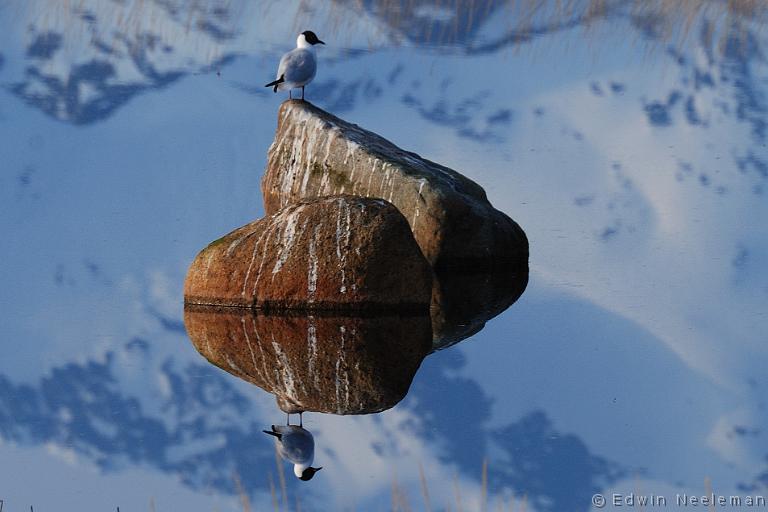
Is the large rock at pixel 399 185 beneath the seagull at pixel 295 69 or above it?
beneath

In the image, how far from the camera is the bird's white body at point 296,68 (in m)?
12.2

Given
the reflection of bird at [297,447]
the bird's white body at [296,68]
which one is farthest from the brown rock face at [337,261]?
the reflection of bird at [297,447]

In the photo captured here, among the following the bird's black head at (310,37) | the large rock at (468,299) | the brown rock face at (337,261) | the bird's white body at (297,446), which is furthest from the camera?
the bird's black head at (310,37)

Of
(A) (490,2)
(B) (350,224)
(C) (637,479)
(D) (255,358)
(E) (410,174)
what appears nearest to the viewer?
(C) (637,479)

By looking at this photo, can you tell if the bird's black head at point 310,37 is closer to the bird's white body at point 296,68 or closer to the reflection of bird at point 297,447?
the bird's white body at point 296,68

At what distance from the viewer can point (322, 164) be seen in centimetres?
1253

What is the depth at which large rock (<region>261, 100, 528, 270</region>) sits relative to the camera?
39.2ft

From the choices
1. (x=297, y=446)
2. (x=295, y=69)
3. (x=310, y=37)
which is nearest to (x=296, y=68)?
(x=295, y=69)

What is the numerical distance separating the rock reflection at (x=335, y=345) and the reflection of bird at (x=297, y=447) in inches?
14.0

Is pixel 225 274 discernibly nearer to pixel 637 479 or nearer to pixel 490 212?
pixel 490 212

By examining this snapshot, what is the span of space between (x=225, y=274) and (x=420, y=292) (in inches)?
67.1

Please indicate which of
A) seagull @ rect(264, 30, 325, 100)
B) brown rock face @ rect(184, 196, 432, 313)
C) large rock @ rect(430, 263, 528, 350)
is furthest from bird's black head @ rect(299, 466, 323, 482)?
seagull @ rect(264, 30, 325, 100)

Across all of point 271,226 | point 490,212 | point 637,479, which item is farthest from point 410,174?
point 637,479

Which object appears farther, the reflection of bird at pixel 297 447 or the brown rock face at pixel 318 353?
the brown rock face at pixel 318 353
